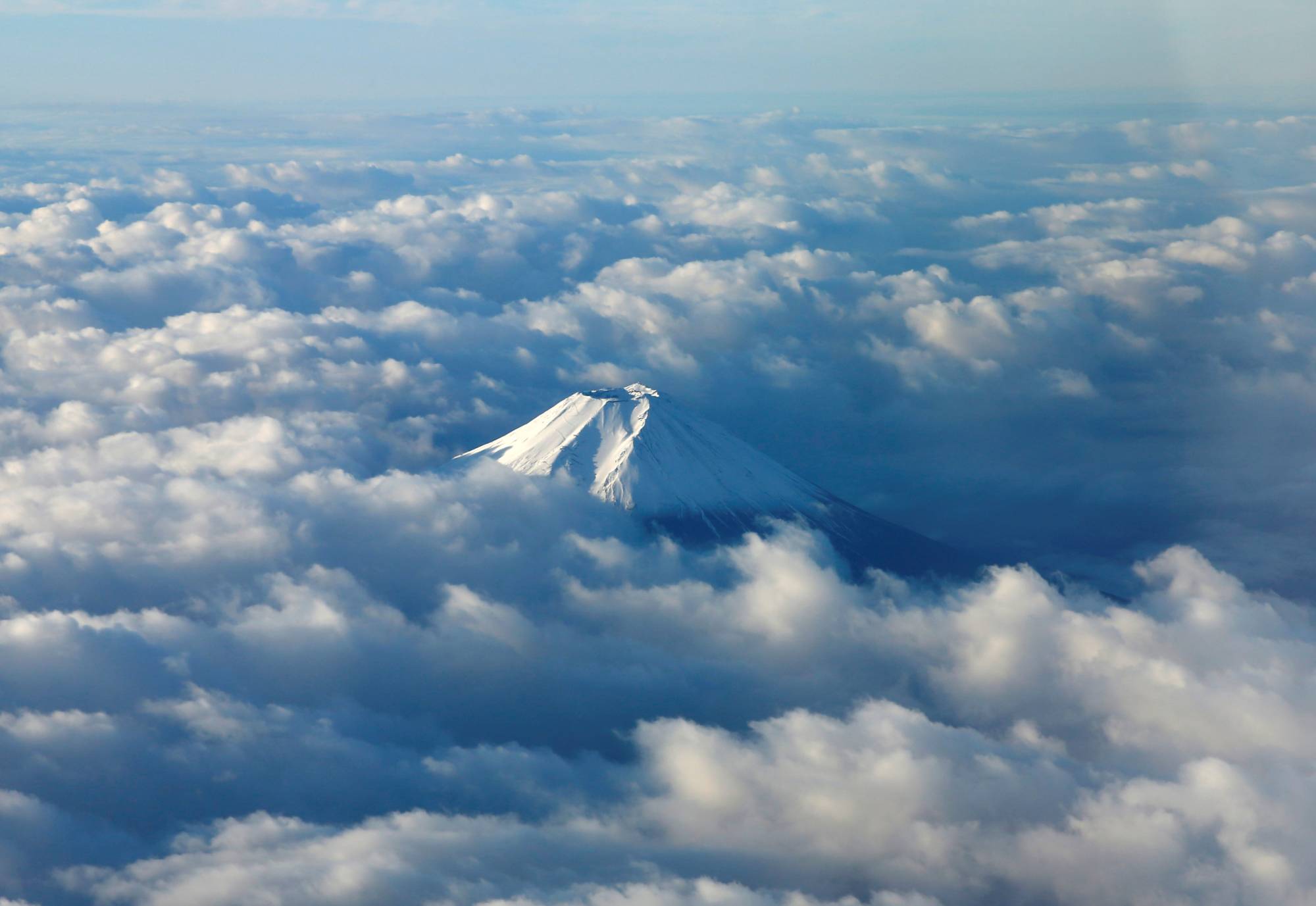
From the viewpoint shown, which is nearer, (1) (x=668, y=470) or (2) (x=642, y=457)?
(2) (x=642, y=457)

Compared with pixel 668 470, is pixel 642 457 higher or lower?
higher

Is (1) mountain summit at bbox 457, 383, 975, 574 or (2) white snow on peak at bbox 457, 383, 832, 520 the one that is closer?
(2) white snow on peak at bbox 457, 383, 832, 520

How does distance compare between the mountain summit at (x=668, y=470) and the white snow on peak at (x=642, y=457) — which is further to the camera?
the mountain summit at (x=668, y=470)

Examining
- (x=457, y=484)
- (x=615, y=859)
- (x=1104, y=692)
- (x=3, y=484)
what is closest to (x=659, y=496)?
(x=457, y=484)

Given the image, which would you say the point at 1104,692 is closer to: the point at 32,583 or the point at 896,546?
the point at 896,546
